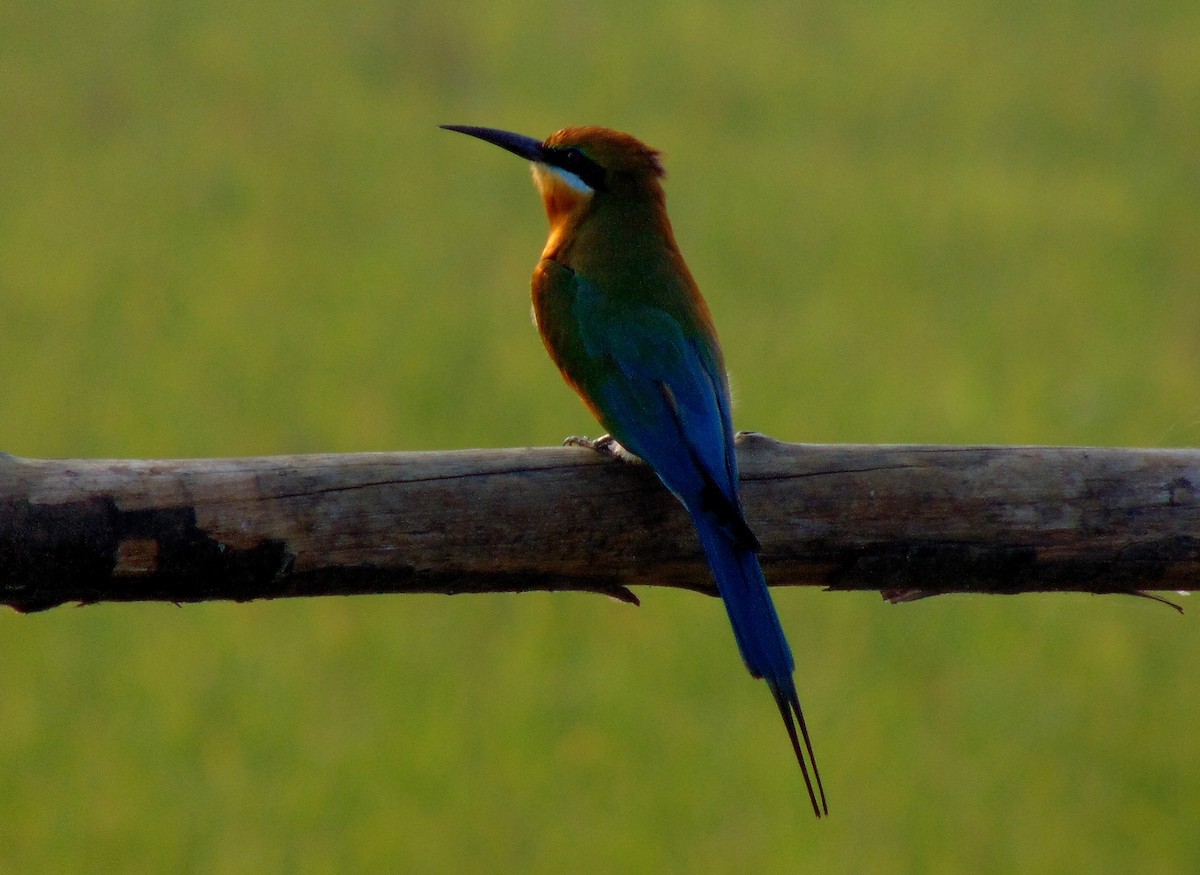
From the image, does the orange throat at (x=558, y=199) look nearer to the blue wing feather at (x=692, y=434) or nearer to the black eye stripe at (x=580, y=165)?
the black eye stripe at (x=580, y=165)

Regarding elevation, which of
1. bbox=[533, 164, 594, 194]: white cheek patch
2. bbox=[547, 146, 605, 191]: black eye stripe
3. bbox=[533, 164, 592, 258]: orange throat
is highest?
bbox=[547, 146, 605, 191]: black eye stripe

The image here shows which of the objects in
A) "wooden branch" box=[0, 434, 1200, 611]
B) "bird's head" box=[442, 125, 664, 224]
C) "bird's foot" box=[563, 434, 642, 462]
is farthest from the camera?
"bird's head" box=[442, 125, 664, 224]

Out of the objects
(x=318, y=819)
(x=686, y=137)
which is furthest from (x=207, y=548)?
(x=686, y=137)

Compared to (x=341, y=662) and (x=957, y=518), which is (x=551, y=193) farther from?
(x=341, y=662)

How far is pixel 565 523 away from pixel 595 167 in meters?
0.65

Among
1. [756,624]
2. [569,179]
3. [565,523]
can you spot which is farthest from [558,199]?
[756,624]

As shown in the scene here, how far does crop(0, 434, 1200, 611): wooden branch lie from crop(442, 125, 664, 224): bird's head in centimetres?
51

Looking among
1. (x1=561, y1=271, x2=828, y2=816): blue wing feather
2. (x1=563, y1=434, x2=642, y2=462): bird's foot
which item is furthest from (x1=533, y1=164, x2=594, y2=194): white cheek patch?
(x1=563, y1=434, x2=642, y2=462): bird's foot

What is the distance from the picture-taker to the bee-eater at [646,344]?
1.11 metres

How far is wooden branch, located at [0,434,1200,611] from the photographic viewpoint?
3.41ft

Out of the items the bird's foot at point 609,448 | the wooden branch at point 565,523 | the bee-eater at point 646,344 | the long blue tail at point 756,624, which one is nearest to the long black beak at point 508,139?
the bee-eater at point 646,344

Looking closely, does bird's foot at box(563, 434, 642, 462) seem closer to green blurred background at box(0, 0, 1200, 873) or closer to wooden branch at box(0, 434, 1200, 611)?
wooden branch at box(0, 434, 1200, 611)

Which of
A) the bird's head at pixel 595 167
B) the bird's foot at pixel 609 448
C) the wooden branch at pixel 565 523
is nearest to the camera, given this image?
the wooden branch at pixel 565 523

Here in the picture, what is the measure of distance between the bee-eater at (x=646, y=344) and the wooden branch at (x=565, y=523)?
65mm
